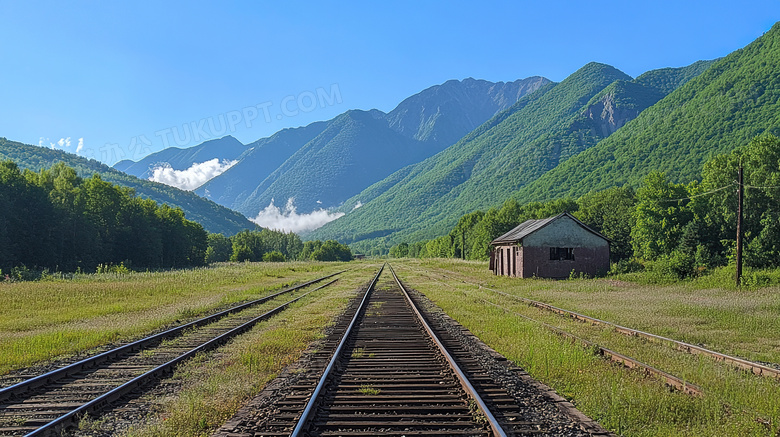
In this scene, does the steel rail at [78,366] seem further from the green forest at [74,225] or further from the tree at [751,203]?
the green forest at [74,225]

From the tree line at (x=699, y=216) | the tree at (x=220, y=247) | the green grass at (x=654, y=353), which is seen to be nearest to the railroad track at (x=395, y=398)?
the green grass at (x=654, y=353)

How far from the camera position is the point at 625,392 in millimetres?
7156

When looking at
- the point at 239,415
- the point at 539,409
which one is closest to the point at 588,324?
the point at 539,409

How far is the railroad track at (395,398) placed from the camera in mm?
5750

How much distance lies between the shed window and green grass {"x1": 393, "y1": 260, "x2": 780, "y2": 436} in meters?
14.2

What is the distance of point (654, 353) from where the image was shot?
33.4 feet

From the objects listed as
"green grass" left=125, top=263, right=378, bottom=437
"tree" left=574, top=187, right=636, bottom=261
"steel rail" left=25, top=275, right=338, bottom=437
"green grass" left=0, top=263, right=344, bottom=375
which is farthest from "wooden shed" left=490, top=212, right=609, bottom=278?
"tree" left=574, top=187, right=636, bottom=261

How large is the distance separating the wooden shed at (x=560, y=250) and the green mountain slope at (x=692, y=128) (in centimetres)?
7444

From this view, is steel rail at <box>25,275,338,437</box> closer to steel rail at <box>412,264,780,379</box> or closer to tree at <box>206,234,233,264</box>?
steel rail at <box>412,264,780,379</box>

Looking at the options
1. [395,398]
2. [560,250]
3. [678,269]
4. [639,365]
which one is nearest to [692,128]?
[560,250]

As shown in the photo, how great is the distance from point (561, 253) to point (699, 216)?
1077 inches

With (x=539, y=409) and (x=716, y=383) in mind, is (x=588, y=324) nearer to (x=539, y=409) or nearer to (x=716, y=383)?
(x=716, y=383)

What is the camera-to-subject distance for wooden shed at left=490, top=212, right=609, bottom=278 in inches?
1447

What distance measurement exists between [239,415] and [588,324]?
11.5 m
